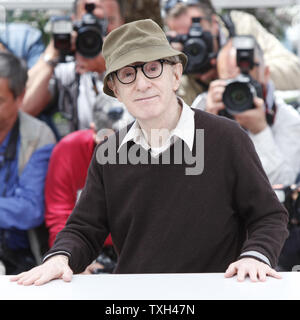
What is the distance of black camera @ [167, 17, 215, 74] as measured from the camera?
7.73 ft

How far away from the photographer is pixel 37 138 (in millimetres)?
2342

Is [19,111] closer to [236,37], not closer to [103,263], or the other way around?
[103,263]

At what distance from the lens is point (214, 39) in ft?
8.09

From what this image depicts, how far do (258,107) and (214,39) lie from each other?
0.47 meters

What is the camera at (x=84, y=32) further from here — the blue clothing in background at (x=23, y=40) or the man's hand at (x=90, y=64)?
the blue clothing in background at (x=23, y=40)

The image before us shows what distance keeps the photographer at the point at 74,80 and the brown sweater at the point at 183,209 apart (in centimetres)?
119

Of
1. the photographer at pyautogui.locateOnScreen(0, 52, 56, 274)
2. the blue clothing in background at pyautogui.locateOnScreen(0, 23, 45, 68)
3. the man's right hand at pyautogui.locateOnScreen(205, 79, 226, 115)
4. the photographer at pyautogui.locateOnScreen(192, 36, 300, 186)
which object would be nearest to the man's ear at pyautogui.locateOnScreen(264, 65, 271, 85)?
the photographer at pyautogui.locateOnScreen(192, 36, 300, 186)

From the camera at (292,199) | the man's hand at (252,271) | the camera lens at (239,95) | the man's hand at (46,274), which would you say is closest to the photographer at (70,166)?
the camera lens at (239,95)

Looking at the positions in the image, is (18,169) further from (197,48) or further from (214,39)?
(214,39)

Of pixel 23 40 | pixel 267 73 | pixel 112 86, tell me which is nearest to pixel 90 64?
pixel 23 40

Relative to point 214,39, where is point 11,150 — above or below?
below

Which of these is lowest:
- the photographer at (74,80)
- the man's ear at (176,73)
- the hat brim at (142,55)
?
the photographer at (74,80)

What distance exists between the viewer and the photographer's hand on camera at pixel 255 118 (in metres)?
2.16
